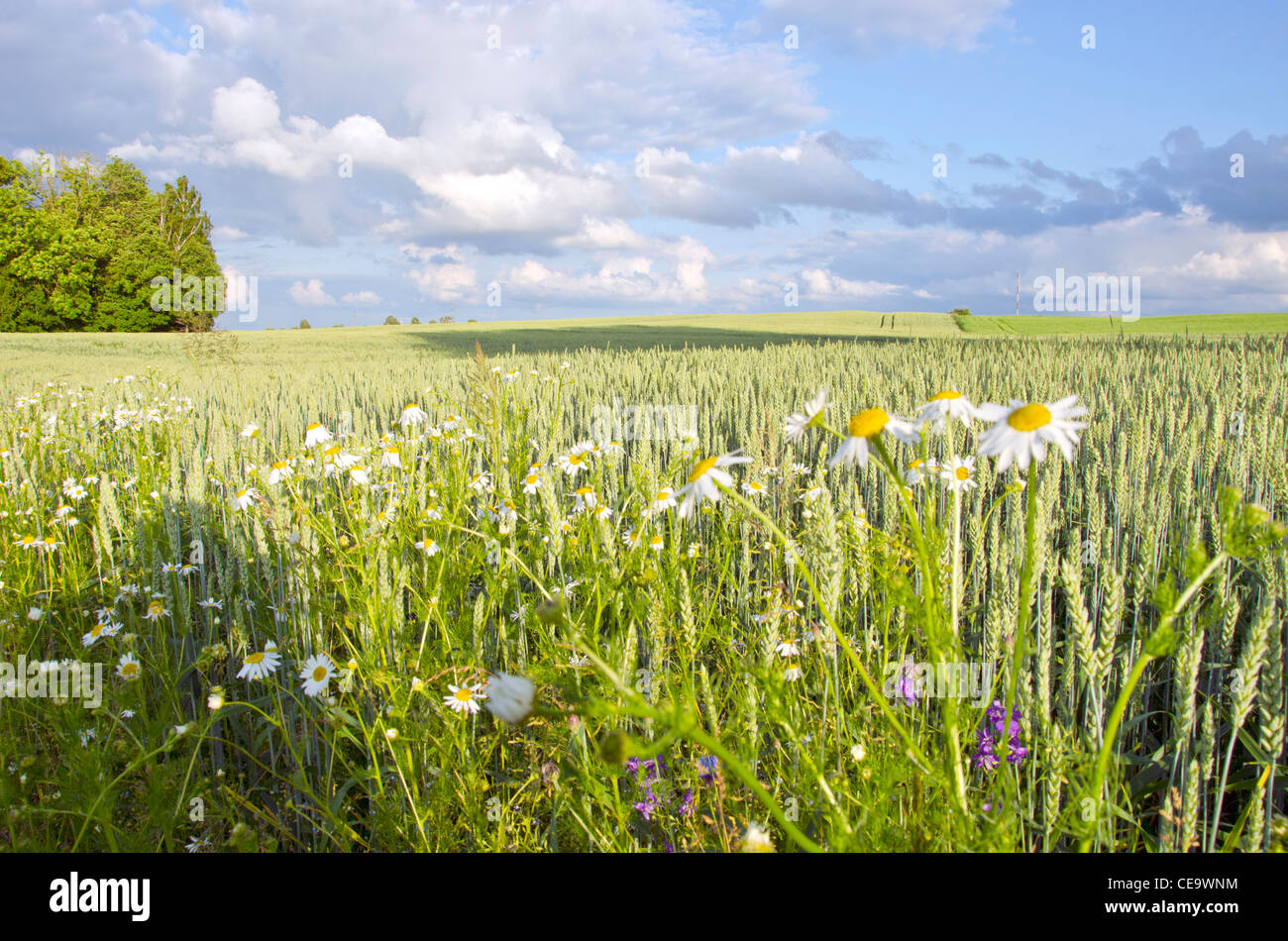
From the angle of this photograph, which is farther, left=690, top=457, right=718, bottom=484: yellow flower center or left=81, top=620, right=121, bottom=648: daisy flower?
left=81, top=620, right=121, bottom=648: daisy flower

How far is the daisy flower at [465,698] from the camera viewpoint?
1.63 meters

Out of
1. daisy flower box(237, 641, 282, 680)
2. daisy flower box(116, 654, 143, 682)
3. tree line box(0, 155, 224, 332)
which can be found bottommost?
daisy flower box(237, 641, 282, 680)

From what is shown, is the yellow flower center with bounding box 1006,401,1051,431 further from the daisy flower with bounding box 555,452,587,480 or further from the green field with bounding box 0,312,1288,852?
the daisy flower with bounding box 555,452,587,480

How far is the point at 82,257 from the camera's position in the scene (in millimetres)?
40000

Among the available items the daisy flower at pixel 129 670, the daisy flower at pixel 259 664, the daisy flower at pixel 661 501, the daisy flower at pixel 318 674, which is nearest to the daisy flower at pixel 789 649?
the daisy flower at pixel 661 501

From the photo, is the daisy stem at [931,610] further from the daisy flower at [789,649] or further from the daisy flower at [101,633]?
the daisy flower at [101,633]

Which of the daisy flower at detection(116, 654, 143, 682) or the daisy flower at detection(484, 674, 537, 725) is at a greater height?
the daisy flower at detection(484, 674, 537, 725)

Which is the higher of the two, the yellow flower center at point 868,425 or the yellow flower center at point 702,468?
the yellow flower center at point 868,425

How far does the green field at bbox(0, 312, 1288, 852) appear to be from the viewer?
1062mm

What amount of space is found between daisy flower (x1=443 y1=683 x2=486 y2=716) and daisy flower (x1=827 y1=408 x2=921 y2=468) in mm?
1136

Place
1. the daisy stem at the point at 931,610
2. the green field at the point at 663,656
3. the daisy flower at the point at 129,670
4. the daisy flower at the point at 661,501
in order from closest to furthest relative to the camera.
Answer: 1. the daisy stem at the point at 931,610
2. the green field at the point at 663,656
3. the daisy flower at the point at 129,670
4. the daisy flower at the point at 661,501

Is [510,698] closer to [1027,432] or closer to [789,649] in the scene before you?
[1027,432]

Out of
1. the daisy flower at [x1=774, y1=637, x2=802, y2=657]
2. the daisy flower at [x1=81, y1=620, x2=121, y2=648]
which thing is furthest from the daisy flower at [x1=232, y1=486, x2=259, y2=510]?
the daisy flower at [x1=774, y1=637, x2=802, y2=657]
